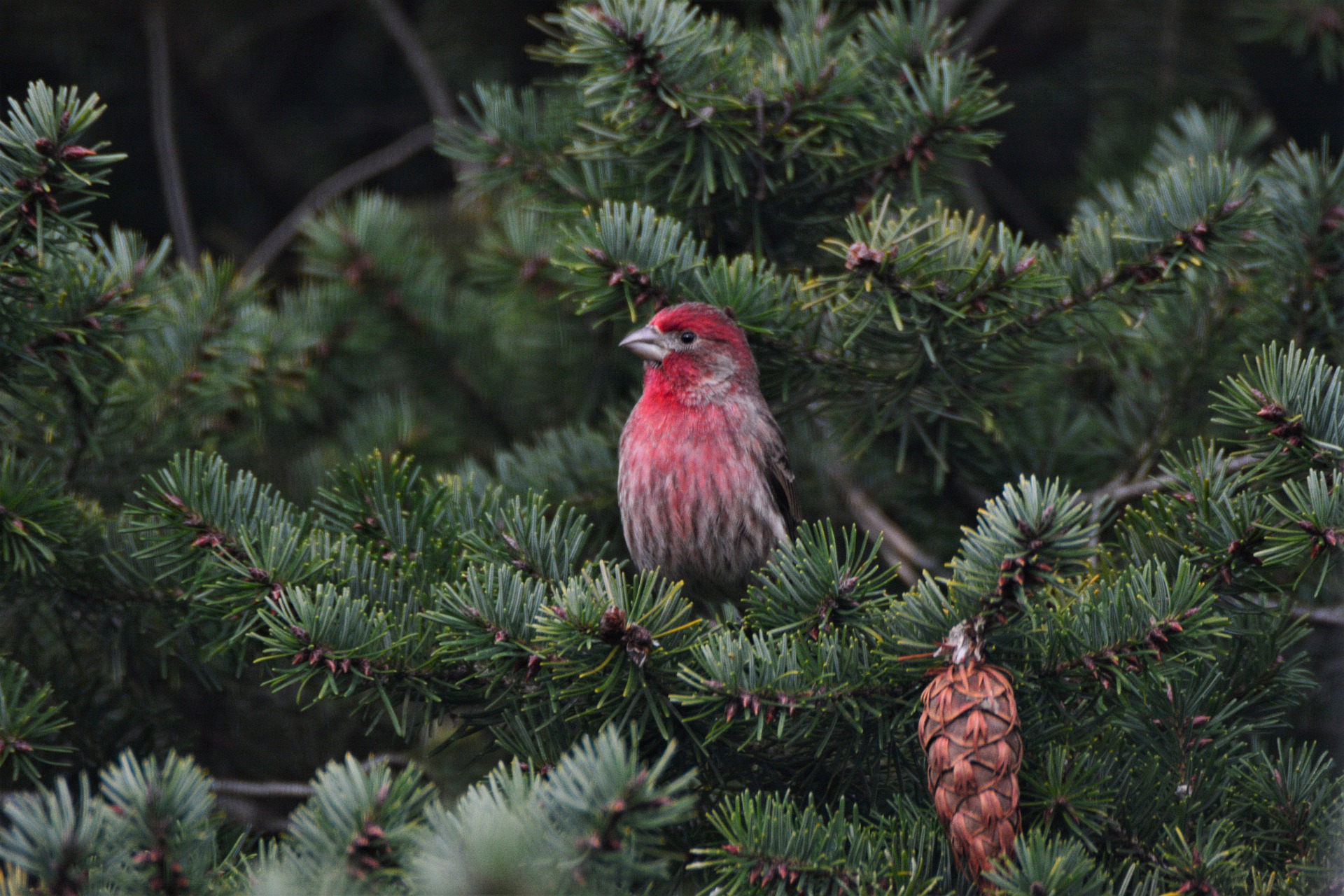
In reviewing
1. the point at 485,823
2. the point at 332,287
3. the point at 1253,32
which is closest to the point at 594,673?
the point at 485,823

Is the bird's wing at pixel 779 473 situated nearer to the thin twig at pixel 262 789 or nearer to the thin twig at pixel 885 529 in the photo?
the thin twig at pixel 885 529

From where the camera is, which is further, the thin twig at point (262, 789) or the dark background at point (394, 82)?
the dark background at point (394, 82)

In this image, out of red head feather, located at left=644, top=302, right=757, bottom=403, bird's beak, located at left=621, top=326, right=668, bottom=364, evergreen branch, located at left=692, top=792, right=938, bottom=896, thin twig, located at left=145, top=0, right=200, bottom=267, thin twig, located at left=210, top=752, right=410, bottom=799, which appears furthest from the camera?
thin twig, located at left=145, top=0, right=200, bottom=267

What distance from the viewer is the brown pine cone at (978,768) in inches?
70.4

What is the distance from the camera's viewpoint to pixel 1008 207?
4836 millimetres

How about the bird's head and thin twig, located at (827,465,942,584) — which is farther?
thin twig, located at (827,465,942,584)

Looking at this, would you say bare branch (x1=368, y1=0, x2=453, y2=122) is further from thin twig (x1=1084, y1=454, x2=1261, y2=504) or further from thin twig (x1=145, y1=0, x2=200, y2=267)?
thin twig (x1=1084, y1=454, x2=1261, y2=504)

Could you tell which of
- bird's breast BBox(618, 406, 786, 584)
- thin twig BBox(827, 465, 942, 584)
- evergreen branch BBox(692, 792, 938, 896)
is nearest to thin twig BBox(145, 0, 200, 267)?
bird's breast BBox(618, 406, 786, 584)

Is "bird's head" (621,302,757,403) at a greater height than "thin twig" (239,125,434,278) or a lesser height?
lesser

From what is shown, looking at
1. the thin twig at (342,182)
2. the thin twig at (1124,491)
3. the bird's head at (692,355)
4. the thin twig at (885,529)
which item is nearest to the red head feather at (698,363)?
the bird's head at (692,355)

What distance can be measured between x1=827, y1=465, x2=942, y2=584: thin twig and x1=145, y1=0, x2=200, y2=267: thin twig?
8.37 ft

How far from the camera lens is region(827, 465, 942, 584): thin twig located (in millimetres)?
3568

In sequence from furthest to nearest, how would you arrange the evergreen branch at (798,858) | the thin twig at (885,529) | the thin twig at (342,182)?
the thin twig at (342,182)
the thin twig at (885,529)
the evergreen branch at (798,858)

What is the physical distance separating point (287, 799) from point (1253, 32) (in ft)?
13.8
